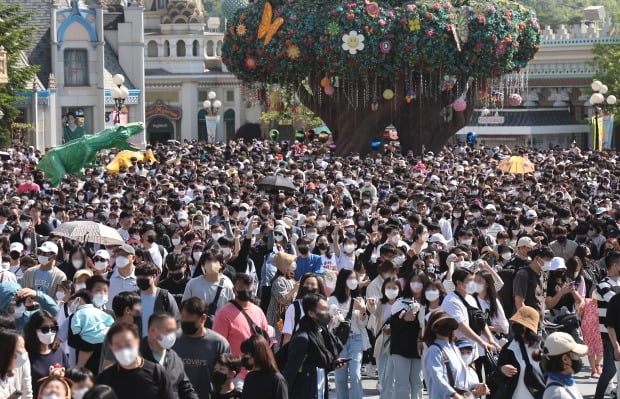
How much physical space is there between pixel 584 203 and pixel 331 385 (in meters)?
9.55

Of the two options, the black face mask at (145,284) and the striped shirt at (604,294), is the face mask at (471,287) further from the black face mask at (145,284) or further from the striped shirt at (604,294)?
the black face mask at (145,284)

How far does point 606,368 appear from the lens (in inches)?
519

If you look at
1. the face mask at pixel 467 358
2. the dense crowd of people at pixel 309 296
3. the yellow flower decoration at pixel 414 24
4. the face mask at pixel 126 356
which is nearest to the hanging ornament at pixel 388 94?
the yellow flower decoration at pixel 414 24

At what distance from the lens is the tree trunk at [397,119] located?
4712 centimetres

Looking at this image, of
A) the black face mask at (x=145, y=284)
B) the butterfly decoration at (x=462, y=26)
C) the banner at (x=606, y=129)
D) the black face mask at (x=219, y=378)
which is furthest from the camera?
the banner at (x=606, y=129)

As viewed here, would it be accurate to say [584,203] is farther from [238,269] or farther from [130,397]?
[130,397]

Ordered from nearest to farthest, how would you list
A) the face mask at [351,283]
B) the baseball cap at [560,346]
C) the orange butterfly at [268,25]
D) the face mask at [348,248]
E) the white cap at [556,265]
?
the baseball cap at [560,346] → the face mask at [351,283] → the white cap at [556,265] → the face mask at [348,248] → the orange butterfly at [268,25]

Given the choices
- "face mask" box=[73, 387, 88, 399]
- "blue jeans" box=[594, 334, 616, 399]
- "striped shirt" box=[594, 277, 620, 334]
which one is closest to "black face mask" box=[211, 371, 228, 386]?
"face mask" box=[73, 387, 88, 399]

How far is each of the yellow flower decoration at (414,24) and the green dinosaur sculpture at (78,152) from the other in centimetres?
966

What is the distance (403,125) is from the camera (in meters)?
48.2

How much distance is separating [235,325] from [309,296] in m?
0.65

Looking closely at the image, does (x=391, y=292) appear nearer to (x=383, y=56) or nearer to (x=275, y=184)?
(x=275, y=184)

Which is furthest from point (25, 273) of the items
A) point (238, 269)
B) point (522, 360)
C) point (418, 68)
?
point (418, 68)

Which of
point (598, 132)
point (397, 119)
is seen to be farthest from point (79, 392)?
point (397, 119)
